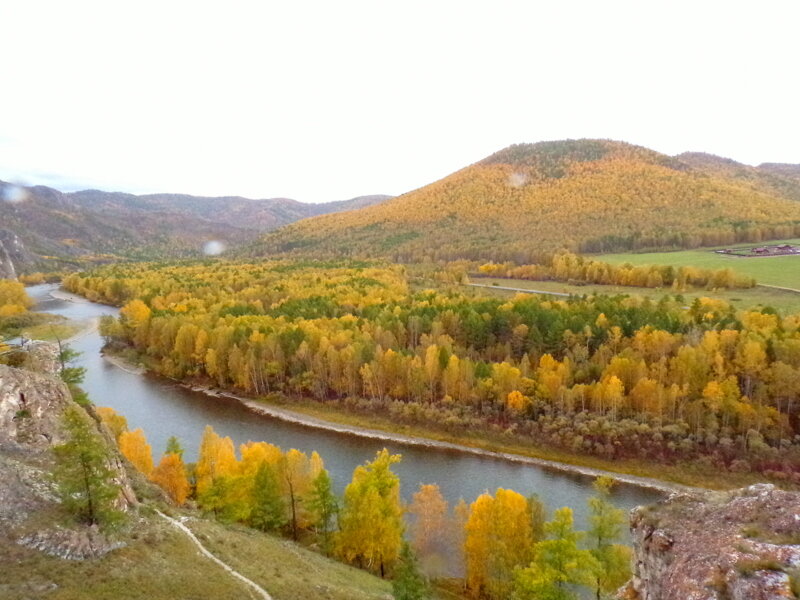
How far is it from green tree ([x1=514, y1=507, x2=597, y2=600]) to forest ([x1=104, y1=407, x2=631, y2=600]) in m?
0.04

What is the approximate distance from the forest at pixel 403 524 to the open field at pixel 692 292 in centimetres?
5338

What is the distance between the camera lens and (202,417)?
191ft

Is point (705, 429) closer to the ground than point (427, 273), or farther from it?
closer to the ground

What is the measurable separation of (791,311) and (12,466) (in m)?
79.9

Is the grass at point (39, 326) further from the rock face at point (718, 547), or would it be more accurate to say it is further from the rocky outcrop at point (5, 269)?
the rock face at point (718, 547)

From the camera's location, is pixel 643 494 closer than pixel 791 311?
Yes

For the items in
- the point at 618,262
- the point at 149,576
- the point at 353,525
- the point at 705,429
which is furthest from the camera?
the point at 618,262

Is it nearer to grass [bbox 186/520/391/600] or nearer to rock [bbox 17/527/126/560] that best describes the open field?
grass [bbox 186/520/391/600]

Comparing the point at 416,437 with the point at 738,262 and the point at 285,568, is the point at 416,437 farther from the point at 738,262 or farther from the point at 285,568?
the point at 738,262

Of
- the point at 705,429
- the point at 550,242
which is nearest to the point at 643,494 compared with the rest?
the point at 705,429

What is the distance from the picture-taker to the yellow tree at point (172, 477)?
108ft

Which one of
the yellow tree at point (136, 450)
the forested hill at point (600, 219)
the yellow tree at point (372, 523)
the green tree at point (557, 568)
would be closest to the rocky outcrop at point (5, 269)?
the forested hill at point (600, 219)

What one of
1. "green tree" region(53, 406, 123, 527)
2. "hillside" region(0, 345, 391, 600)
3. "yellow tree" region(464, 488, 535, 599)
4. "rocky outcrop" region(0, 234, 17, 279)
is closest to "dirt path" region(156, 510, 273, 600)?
"hillside" region(0, 345, 391, 600)

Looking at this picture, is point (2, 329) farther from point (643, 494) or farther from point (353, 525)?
point (643, 494)
